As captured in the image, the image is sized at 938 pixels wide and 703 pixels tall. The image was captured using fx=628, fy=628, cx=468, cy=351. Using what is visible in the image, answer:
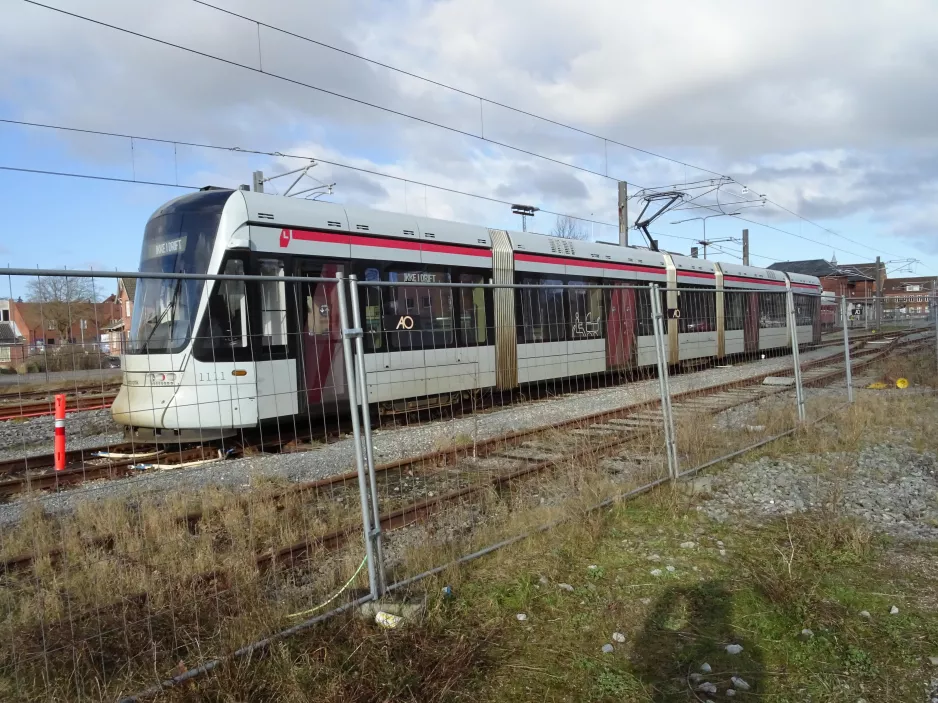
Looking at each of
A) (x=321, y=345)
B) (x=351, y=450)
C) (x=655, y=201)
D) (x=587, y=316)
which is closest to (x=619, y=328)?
(x=587, y=316)

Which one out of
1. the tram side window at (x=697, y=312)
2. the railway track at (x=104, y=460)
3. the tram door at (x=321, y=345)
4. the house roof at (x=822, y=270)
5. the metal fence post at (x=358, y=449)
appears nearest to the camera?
the metal fence post at (x=358, y=449)

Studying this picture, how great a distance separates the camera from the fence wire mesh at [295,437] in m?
3.27

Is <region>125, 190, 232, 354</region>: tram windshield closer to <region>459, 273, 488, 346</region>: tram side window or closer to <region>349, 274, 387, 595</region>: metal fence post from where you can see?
<region>459, 273, 488, 346</region>: tram side window

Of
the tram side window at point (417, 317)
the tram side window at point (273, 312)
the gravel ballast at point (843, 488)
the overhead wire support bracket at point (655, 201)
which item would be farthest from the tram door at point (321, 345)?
the overhead wire support bracket at point (655, 201)

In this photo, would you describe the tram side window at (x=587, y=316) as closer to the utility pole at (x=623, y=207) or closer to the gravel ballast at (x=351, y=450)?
the gravel ballast at (x=351, y=450)

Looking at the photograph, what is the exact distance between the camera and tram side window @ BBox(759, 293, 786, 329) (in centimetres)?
916

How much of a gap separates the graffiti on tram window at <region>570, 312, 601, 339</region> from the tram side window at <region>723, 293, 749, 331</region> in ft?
9.47

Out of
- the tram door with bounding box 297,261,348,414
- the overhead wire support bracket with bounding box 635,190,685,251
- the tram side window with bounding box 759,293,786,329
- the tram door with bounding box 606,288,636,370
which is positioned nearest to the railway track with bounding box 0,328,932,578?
the tram door with bounding box 606,288,636,370

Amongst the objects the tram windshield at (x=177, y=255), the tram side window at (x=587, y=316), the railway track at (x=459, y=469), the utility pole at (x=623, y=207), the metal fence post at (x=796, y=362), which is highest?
the utility pole at (x=623, y=207)

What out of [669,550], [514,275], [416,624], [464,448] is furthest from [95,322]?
[514,275]

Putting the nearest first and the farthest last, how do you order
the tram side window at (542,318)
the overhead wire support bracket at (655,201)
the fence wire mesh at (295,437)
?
the fence wire mesh at (295,437) < the tram side window at (542,318) < the overhead wire support bracket at (655,201)

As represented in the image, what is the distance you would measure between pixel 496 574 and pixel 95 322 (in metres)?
2.72

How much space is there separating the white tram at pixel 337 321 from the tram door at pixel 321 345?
1.1 inches

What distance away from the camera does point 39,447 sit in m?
9.23
